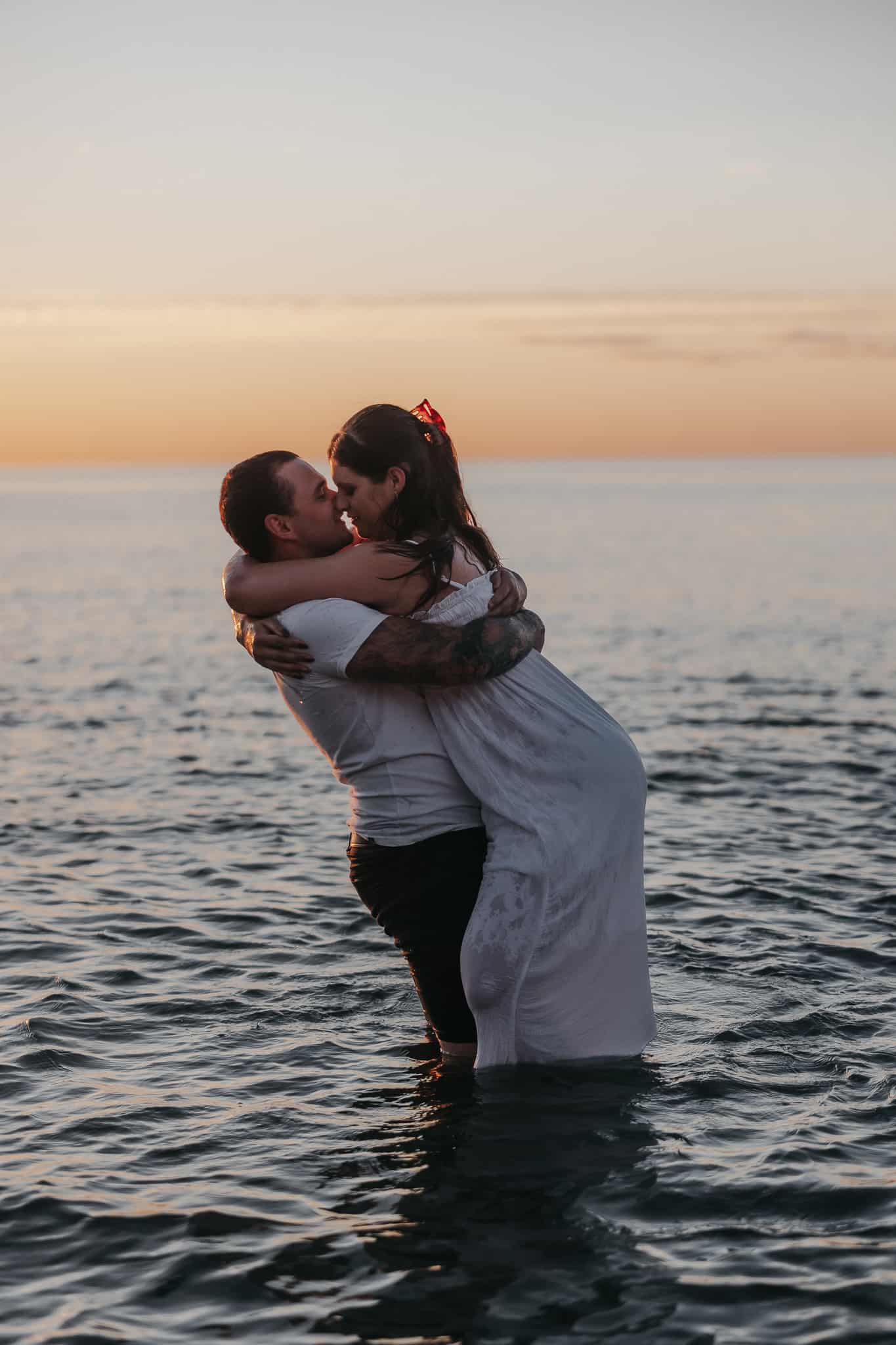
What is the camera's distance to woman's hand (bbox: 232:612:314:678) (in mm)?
5613

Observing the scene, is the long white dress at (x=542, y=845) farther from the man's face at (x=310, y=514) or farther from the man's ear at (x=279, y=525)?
the man's ear at (x=279, y=525)

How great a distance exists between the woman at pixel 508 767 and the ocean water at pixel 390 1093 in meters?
0.48

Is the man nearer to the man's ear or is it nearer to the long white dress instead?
the man's ear

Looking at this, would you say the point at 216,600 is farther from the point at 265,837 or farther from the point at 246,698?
the point at 265,837

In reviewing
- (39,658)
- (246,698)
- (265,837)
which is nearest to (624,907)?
(265,837)

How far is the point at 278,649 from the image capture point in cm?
564

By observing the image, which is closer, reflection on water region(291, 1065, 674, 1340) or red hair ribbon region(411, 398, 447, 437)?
reflection on water region(291, 1065, 674, 1340)

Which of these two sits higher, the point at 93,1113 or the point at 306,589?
the point at 306,589

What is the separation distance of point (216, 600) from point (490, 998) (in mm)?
34520

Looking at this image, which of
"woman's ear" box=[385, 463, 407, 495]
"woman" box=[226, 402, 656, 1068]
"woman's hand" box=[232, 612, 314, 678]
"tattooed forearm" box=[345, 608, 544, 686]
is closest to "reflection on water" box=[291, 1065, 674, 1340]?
"woman" box=[226, 402, 656, 1068]

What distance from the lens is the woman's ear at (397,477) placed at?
5.59m

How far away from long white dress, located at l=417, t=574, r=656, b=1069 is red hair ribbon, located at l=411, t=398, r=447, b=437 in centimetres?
66

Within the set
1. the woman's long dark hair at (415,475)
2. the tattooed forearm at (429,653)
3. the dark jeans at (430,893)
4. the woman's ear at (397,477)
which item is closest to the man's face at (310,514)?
the woman's long dark hair at (415,475)

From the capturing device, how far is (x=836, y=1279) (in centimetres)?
499
